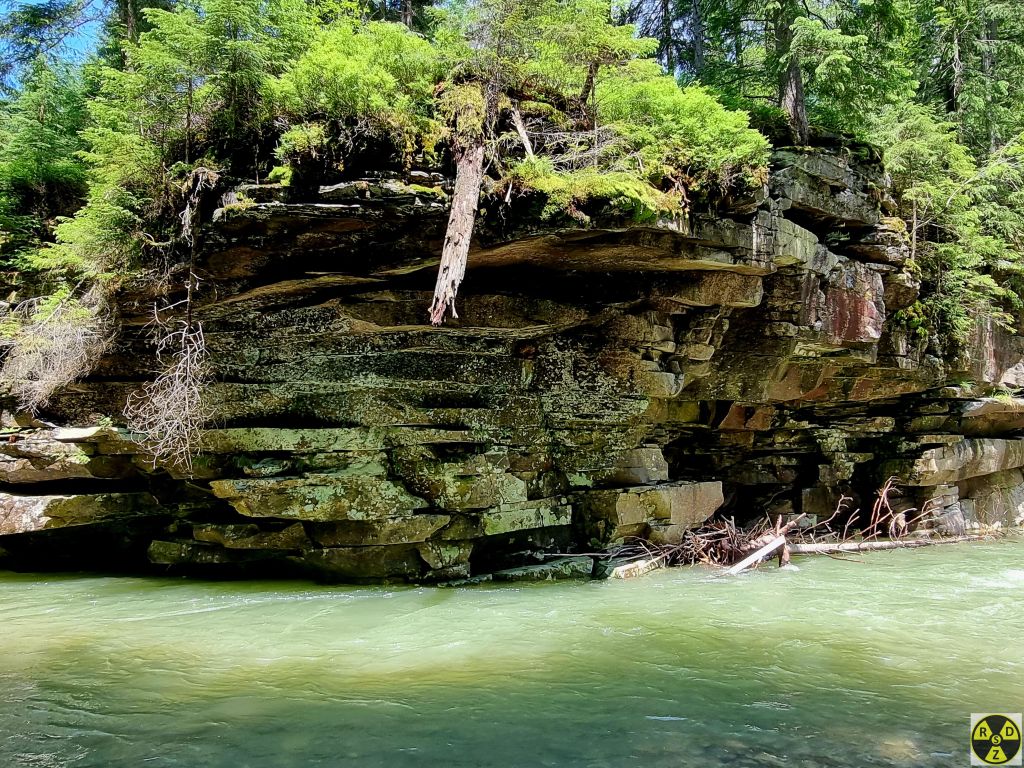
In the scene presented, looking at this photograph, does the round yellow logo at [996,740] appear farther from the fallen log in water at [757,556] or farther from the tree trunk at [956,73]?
the tree trunk at [956,73]

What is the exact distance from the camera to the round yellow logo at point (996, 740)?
395cm

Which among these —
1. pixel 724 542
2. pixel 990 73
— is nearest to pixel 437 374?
pixel 724 542

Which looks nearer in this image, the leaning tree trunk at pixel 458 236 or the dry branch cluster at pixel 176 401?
the leaning tree trunk at pixel 458 236

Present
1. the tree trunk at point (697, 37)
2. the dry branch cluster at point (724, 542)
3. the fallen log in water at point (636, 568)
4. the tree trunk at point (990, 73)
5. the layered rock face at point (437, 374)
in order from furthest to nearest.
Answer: the tree trunk at point (990, 73) → the tree trunk at point (697, 37) → the dry branch cluster at point (724, 542) → the fallen log in water at point (636, 568) → the layered rock face at point (437, 374)

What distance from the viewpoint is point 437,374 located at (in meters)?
9.95

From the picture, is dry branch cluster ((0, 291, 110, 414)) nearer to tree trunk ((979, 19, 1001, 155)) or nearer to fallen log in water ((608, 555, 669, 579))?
fallen log in water ((608, 555, 669, 579))

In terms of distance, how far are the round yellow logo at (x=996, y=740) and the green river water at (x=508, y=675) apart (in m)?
0.11

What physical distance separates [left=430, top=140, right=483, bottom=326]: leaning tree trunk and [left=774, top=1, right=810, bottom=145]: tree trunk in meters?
5.96

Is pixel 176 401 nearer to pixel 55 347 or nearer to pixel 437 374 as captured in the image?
pixel 55 347

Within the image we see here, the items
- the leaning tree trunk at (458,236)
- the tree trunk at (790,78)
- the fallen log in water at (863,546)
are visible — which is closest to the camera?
the leaning tree trunk at (458,236)

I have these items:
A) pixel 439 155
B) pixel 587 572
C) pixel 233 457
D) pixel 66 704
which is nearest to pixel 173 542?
pixel 233 457

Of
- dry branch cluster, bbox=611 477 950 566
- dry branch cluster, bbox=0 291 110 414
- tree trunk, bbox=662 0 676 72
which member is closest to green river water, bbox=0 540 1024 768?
dry branch cluster, bbox=611 477 950 566

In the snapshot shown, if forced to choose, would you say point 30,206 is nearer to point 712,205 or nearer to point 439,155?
point 439,155

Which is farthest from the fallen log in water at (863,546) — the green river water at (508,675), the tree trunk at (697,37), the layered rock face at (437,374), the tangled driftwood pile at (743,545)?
the tree trunk at (697,37)
